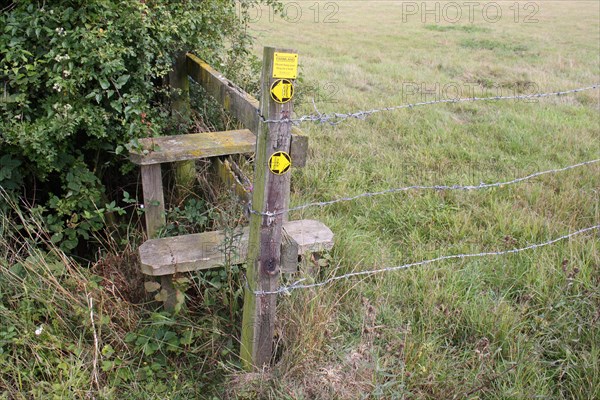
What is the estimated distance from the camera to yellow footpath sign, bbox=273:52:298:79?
7.29 ft

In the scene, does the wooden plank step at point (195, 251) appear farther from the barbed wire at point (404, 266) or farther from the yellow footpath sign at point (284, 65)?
the yellow footpath sign at point (284, 65)

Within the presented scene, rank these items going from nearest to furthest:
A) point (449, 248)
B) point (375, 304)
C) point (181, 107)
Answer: point (375, 304) → point (449, 248) → point (181, 107)

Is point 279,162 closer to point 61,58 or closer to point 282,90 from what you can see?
point 282,90

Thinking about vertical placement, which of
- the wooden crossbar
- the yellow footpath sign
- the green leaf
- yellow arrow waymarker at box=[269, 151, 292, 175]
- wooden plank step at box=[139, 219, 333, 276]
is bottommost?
wooden plank step at box=[139, 219, 333, 276]

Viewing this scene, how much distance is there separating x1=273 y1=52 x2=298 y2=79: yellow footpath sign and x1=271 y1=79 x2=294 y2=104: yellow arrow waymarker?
3 centimetres

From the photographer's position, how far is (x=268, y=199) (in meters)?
2.46

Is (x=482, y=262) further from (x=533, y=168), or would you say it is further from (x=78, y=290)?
(x=78, y=290)

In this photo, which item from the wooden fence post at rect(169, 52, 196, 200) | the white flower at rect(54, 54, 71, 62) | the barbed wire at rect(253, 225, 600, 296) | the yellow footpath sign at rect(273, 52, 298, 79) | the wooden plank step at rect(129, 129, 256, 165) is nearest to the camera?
the yellow footpath sign at rect(273, 52, 298, 79)

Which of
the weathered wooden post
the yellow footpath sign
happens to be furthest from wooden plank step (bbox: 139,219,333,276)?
the yellow footpath sign

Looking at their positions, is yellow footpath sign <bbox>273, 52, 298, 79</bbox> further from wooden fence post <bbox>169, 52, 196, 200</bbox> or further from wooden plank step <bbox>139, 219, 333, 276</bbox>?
wooden fence post <bbox>169, 52, 196, 200</bbox>

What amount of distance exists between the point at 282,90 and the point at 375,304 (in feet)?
5.36

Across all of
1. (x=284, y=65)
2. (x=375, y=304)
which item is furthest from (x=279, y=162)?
(x=375, y=304)

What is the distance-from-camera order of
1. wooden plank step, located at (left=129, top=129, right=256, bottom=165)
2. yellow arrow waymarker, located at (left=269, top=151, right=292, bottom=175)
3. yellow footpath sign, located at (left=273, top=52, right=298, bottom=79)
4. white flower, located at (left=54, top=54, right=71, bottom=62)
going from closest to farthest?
1. yellow footpath sign, located at (left=273, top=52, right=298, bottom=79)
2. yellow arrow waymarker, located at (left=269, top=151, right=292, bottom=175)
3. white flower, located at (left=54, top=54, right=71, bottom=62)
4. wooden plank step, located at (left=129, top=129, right=256, bottom=165)

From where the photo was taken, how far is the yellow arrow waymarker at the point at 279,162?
2383 mm
